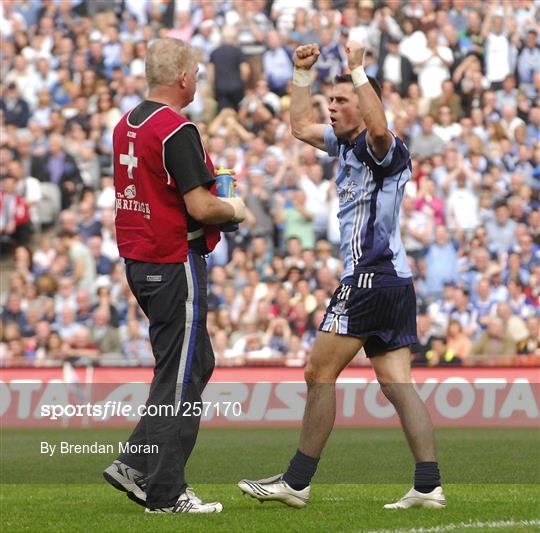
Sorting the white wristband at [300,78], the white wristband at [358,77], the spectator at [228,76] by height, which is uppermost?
the white wristband at [358,77]

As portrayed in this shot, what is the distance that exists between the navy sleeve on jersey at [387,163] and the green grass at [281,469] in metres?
1.75

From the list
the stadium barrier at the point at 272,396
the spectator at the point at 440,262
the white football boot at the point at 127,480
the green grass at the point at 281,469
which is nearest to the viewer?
the green grass at the point at 281,469

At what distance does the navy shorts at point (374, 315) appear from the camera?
7098 mm

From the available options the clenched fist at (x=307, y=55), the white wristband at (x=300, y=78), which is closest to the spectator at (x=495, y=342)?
the white wristband at (x=300, y=78)

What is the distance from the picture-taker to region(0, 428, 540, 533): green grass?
6453 mm

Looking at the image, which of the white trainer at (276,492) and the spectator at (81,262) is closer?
the white trainer at (276,492)

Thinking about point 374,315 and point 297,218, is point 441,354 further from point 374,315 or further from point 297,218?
point 374,315

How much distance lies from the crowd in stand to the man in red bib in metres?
8.49

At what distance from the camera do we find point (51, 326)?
57.4 feet


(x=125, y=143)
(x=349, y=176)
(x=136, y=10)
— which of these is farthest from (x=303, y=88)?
(x=136, y=10)

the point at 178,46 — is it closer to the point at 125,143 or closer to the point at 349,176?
the point at 125,143

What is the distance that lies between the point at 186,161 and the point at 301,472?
1733 millimetres

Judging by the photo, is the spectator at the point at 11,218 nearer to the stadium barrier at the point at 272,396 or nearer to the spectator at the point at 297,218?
the spectator at the point at 297,218

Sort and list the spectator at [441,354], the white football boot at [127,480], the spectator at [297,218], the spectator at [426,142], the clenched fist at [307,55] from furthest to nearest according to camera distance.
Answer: the spectator at [426,142] → the spectator at [297,218] → the spectator at [441,354] → the clenched fist at [307,55] → the white football boot at [127,480]
